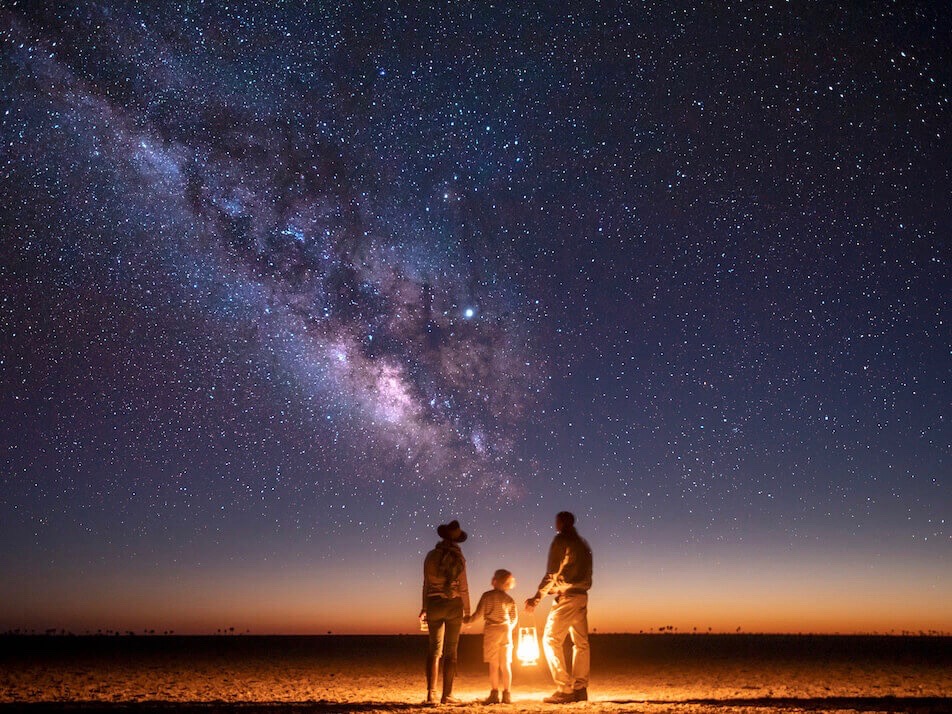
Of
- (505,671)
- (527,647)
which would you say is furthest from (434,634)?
(527,647)

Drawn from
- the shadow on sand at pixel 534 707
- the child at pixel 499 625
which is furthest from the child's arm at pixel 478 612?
the shadow on sand at pixel 534 707

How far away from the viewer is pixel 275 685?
14648 millimetres

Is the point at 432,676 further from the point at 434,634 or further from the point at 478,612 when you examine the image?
the point at 478,612

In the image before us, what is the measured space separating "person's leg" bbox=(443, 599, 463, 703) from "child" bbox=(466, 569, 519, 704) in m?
0.27

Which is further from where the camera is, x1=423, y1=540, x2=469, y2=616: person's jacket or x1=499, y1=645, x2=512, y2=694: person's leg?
x1=499, y1=645, x2=512, y2=694: person's leg

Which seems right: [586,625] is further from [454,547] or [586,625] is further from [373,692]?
[373,692]

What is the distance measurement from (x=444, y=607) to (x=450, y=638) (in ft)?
1.37

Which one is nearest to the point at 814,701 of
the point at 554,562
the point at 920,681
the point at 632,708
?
the point at 632,708

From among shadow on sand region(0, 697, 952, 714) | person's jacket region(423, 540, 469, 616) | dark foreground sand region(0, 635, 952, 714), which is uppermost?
person's jacket region(423, 540, 469, 616)

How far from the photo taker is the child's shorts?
10.4 meters

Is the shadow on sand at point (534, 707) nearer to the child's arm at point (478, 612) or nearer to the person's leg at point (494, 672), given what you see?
the person's leg at point (494, 672)

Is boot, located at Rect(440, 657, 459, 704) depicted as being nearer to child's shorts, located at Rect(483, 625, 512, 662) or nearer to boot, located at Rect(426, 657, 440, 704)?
Answer: boot, located at Rect(426, 657, 440, 704)

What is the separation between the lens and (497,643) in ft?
34.2

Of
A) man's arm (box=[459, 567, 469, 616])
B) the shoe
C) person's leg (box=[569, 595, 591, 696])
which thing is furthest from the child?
person's leg (box=[569, 595, 591, 696])
